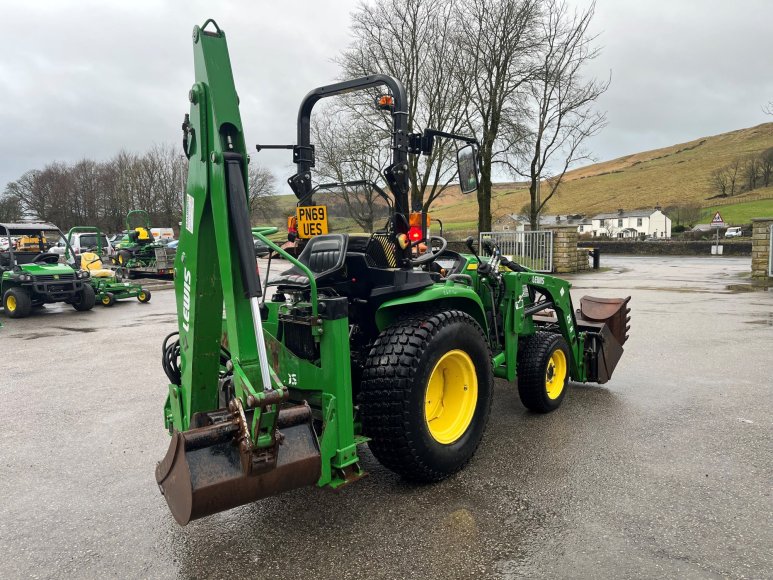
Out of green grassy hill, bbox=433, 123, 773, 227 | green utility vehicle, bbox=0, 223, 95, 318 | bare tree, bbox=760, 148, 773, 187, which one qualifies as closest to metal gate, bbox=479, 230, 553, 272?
green utility vehicle, bbox=0, 223, 95, 318

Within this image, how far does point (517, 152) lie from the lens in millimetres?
23141

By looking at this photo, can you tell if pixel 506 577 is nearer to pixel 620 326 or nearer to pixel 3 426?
pixel 620 326

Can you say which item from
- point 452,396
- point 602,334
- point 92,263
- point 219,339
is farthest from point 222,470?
point 92,263

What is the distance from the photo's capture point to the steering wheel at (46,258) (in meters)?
13.5

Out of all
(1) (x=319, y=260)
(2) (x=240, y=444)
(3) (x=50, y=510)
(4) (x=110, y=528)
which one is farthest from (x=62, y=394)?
(2) (x=240, y=444)

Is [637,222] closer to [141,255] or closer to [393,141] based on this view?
[141,255]

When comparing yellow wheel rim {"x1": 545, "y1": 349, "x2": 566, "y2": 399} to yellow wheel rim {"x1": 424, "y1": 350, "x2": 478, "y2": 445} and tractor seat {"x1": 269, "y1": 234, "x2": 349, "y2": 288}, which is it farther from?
tractor seat {"x1": 269, "y1": 234, "x2": 349, "y2": 288}

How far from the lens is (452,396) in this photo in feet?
12.4

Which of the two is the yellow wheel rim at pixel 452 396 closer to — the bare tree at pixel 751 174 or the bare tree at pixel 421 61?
the bare tree at pixel 421 61

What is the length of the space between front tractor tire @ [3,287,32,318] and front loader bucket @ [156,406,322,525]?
11.7 metres

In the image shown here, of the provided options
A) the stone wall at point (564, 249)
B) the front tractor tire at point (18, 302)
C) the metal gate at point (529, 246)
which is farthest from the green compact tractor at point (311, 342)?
the stone wall at point (564, 249)

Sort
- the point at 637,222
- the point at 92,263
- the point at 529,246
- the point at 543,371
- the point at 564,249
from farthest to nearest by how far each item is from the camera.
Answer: the point at 637,222 → the point at 529,246 → the point at 564,249 → the point at 92,263 → the point at 543,371

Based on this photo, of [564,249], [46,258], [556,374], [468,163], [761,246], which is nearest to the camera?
[468,163]

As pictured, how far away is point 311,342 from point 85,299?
1175 centimetres
